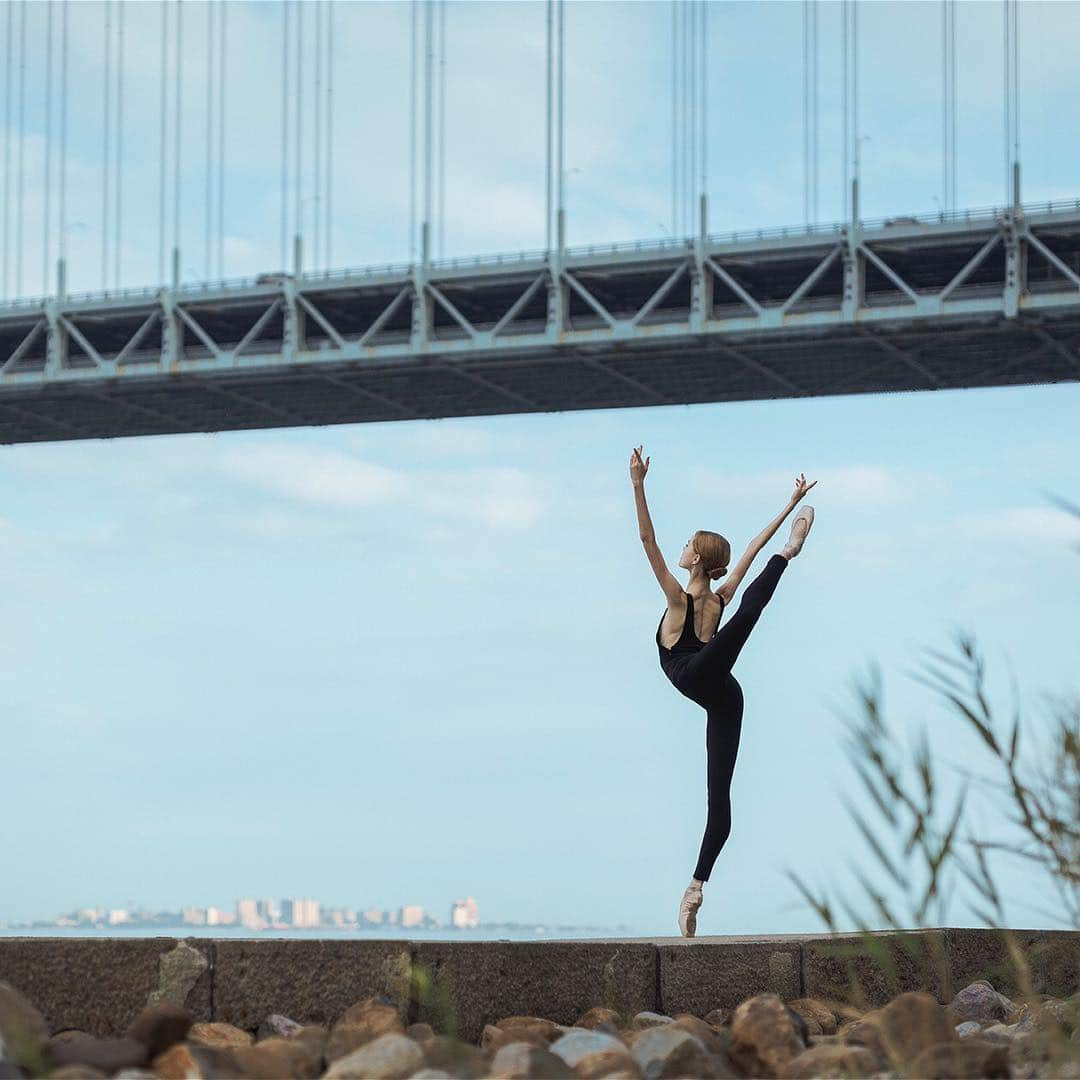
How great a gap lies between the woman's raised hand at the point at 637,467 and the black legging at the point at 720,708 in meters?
0.55

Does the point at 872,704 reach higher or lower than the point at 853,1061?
higher

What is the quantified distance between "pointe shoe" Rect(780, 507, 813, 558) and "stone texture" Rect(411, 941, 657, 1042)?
1.91m

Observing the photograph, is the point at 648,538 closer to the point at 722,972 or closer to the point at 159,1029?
the point at 722,972

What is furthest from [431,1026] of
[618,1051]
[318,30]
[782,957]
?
[318,30]

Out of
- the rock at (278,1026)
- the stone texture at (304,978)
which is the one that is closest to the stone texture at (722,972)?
the stone texture at (304,978)

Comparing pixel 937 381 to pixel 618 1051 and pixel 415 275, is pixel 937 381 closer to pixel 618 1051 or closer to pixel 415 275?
pixel 415 275

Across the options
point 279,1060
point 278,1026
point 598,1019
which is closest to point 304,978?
point 278,1026

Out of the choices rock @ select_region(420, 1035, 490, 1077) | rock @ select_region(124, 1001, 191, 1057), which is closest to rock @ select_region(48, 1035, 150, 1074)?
rock @ select_region(124, 1001, 191, 1057)

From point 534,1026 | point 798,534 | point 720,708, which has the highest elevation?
point 798,534

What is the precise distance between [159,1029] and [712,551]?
10.9ft

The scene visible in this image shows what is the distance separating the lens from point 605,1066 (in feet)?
13.1

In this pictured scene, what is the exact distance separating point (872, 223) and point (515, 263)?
25.1 feet

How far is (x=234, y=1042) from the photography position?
15.4 feet

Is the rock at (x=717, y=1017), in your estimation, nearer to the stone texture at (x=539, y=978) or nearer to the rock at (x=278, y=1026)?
the stone texture at (x=539, y=978)
